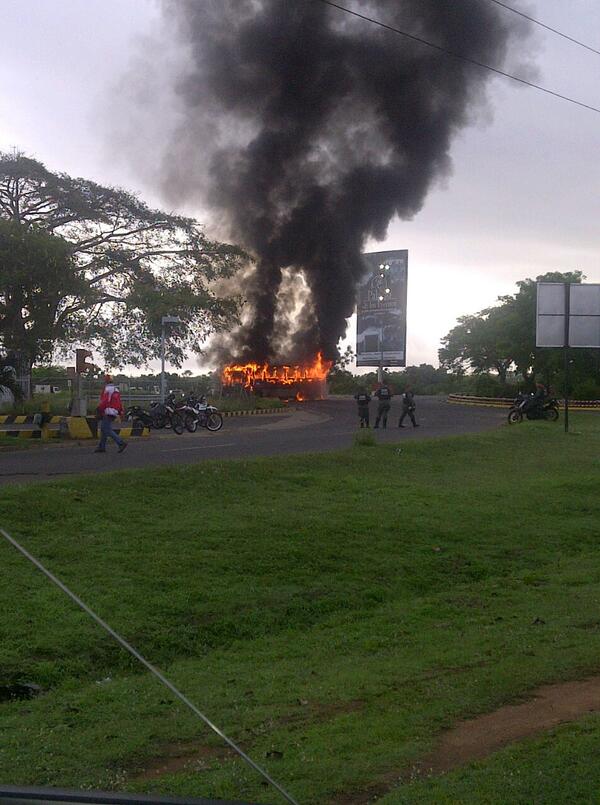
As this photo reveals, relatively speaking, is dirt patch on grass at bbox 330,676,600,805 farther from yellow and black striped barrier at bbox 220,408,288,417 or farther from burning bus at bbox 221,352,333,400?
burning bus at bbox 221,352,333,400

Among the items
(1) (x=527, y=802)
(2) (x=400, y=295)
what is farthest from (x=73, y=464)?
(2) (x=400, y=295)

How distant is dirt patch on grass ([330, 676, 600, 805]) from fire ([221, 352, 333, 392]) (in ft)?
132

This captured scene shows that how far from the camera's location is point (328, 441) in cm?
2067

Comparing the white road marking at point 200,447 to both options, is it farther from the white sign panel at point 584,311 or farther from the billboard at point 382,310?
the billboard at point 382,310

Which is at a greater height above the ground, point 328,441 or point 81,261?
point 81,261

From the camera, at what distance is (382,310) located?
48.8 meters

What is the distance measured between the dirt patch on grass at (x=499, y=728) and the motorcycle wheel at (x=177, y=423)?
2006cm

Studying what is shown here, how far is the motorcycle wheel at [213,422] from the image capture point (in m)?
26.8

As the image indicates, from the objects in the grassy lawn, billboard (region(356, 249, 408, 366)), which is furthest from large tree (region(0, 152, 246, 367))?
the grassy lawn

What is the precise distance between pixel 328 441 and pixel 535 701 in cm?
1510

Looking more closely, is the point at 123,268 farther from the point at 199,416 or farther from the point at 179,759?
the point at 179,759

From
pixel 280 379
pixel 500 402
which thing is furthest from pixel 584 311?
pixel 280 379

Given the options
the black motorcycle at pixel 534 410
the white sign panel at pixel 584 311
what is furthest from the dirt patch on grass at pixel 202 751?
the black motorcycle at pixel 534 410

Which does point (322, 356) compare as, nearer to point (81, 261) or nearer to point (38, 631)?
point (81, 261)
